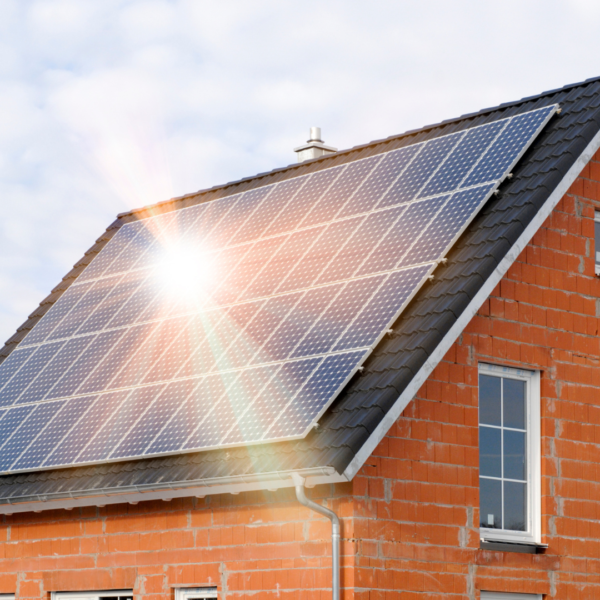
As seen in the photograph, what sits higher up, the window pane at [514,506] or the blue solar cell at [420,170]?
the blue solar cell at [420,170]

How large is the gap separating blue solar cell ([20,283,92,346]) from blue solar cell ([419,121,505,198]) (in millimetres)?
6435

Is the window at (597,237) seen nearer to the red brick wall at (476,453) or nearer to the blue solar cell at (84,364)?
the red brick wall at (476,453)

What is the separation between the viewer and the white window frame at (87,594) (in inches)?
516

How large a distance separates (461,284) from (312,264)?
2506mm

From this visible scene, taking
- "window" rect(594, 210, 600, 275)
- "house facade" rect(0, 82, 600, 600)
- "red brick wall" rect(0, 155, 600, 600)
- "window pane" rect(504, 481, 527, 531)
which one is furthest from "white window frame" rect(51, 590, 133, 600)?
"window" rect(594, 210, 600, 275)

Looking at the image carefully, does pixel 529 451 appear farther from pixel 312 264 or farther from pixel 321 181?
pixel 321 181

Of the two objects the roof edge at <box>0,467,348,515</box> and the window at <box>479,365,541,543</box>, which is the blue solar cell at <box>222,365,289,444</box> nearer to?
the roof edge at <box>0,467,348,515</box>

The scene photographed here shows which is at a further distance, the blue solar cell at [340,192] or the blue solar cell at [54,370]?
the blue solar cell at [54,370]

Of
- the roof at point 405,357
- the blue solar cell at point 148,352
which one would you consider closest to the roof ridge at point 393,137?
the roof at point 405,357

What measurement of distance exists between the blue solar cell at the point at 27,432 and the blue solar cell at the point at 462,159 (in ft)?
17.8

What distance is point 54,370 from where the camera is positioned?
51.1ft

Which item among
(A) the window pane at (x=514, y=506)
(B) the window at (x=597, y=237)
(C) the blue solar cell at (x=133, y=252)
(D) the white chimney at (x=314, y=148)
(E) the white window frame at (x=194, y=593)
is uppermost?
(D) the white chimney at (x=314, y=148)

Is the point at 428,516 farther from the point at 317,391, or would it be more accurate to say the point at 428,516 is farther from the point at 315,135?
the point at 315,135

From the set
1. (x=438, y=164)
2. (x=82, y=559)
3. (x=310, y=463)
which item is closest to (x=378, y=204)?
(x=438, y=164)
